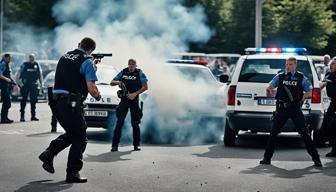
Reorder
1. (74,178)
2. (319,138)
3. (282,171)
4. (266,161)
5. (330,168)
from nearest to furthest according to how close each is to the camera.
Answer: (74,178) → (282,171) → (330,168) → (266,161) → (319,138)

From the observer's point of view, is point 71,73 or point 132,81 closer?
point 71,73

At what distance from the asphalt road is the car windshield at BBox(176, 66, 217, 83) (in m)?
1.79

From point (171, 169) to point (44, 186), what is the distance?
2178 millimetres

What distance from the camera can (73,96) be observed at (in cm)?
985

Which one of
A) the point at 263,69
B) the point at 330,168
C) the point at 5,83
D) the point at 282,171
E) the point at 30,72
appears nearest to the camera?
the point at 282,171

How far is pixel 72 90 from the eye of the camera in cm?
989

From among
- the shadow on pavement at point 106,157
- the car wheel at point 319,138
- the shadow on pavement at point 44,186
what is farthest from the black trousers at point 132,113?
the shadow on pavement at point 44,186

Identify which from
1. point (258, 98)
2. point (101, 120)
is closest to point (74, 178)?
point (258, 98)

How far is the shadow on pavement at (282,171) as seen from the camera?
34.2 ft

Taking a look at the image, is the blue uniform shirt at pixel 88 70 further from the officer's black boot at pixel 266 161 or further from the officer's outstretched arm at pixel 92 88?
the officer's black boot at pixel 266 161

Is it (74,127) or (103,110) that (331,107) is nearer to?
(103,110)

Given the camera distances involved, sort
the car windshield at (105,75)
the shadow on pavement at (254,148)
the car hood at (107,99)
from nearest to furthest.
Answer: the shadow on pavement at (254,148)
the car hood at (107,99)
the car windshield at (105,75)

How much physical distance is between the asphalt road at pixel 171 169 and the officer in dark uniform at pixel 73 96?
35 centimetres

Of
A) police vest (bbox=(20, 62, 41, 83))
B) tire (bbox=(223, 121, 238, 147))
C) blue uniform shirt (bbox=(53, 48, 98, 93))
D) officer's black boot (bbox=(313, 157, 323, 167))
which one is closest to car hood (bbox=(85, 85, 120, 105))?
tire (bbox=(223, 121, 238, 147))
